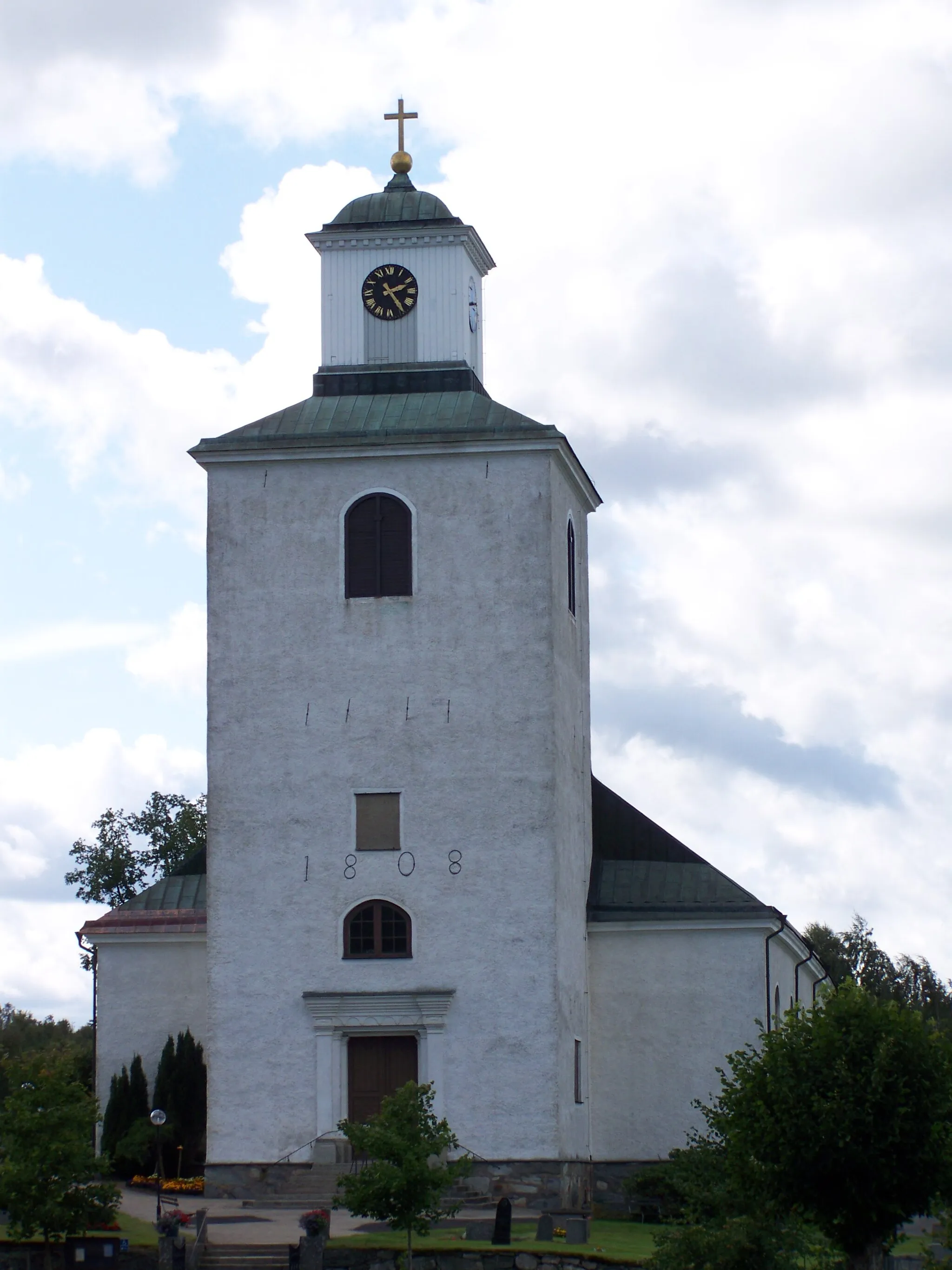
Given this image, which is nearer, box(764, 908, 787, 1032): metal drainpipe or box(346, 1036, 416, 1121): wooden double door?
box(346, 1036, 416, 1121): wooden double door

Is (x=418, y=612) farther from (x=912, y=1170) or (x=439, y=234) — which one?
(x=912, y=1170)

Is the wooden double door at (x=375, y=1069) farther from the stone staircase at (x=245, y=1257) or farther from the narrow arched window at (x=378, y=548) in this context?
the narrow arched window at (x=378, y=548)

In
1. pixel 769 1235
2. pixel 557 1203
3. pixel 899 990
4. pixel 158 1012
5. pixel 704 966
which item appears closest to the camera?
pixel 769 1235

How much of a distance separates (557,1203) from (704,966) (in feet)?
19.3

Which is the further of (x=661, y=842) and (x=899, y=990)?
(x=899, y=990)

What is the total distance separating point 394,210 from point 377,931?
13669 mm

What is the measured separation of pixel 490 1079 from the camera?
3491cm

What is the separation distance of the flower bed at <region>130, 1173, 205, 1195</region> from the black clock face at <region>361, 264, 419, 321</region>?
52.9 ft

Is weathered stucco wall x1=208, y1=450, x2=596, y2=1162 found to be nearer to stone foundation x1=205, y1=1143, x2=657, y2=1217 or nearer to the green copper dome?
stone foundation x1=205, y1=1143, x2=657, y2=1217

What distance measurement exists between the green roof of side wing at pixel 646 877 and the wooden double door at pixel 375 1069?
503 centimetres

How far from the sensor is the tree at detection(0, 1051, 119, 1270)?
28781mm

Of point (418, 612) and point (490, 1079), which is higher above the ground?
point (418, 612)

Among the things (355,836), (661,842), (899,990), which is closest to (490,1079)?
(355,836)

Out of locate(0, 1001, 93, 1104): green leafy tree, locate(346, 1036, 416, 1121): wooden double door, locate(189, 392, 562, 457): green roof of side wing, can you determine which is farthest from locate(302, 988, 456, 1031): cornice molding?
locate(0, 1001, 93, 1104): green leafy tree
